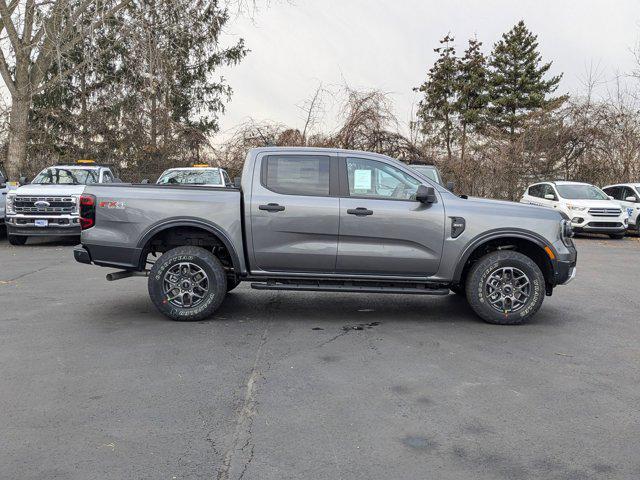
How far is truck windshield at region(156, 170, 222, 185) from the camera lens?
15.7m

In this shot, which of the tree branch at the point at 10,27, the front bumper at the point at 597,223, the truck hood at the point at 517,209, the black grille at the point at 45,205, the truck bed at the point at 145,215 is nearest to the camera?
the truck bed at the point at 145,215

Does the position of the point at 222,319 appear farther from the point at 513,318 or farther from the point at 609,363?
the point at 609,363

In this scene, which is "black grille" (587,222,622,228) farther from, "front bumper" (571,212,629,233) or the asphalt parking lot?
the asphalt parking lot

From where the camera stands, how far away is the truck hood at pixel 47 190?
1391cm

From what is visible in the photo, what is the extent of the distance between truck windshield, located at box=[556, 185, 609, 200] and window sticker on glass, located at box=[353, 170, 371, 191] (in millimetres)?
14370

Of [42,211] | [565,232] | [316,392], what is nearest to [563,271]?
[565,232]

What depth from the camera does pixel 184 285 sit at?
264 inches

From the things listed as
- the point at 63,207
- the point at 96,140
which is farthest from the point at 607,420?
the point at 96,140

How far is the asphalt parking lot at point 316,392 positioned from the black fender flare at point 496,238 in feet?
2.25

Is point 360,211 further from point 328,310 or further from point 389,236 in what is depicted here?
point 328,310

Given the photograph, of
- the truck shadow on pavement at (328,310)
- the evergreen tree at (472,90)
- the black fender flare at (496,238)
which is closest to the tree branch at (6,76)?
the truck shadow on pavement at (328,310)

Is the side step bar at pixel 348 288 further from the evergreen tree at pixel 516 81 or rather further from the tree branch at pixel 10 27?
the evergreen tree at pixel 516 81

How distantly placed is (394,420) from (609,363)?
8.28 ft

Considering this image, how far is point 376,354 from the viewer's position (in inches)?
216
